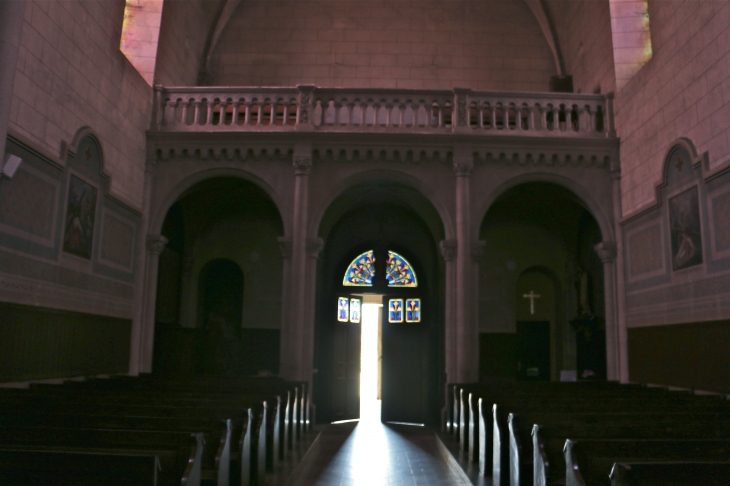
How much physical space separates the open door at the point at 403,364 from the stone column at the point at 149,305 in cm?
585

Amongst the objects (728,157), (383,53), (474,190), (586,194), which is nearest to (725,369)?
(728,157)

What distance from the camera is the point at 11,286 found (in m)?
7.27

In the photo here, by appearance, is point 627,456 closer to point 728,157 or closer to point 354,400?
point 728,157

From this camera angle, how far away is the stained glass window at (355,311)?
15.1 meters

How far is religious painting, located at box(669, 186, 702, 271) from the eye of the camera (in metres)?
8.46

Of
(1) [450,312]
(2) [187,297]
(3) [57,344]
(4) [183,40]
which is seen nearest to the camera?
(3) [57,344]

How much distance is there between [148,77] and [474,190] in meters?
6.59

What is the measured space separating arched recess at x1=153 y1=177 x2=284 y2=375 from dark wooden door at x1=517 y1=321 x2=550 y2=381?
231 inches

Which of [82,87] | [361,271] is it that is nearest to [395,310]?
[361,271]

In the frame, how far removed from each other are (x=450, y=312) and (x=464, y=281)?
0.67 metres

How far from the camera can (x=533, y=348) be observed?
584 inches

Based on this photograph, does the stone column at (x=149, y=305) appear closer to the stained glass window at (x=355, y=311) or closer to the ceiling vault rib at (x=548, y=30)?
the stained glass window at (x=355, y=311)

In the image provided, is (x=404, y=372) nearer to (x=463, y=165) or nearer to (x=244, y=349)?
(x=244, y=349)

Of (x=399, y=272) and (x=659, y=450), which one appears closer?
(x=659, y=450)
